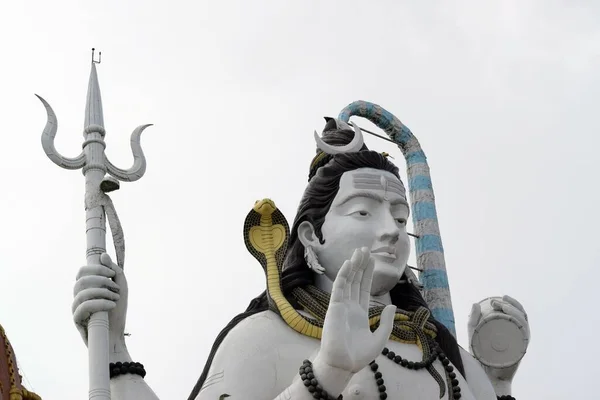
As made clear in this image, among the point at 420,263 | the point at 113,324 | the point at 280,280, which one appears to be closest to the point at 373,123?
the point at 420,263

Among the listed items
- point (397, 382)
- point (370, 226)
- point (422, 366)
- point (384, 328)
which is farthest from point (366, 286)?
point (370, 226)

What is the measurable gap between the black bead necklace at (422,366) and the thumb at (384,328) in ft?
1.73

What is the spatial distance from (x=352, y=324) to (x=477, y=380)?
5.85ft

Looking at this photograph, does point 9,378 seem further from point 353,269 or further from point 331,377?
point 353,269

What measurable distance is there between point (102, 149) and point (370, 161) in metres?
1.78

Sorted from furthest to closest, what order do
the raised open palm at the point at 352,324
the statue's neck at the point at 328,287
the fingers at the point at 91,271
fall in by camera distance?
the statue's neck at the point at 328,287, the fingers at the point at 91,271, the raised open palm at the point at 352,324

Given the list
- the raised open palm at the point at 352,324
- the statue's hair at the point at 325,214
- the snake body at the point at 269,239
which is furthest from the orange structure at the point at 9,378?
the raised open palm at the point at 352,324

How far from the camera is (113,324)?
8547 mm

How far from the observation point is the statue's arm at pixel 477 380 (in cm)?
919

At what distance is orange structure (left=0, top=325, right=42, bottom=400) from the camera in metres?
8.48

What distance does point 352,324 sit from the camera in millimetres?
7789

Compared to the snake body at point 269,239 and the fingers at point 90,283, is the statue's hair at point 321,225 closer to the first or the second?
the snake body at point 269,239

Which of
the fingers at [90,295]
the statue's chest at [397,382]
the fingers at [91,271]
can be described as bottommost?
the statue's chest at [397,382]

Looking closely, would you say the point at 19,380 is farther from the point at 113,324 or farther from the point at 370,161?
→ the point at 370,161
